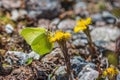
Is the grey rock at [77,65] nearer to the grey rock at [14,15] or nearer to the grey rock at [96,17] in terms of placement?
the grey rock at [14,15]

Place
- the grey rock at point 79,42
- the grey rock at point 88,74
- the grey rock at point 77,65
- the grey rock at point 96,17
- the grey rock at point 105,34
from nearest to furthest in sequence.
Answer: the grey rock at point 88,74 < the grey rock at point 77,65 < the grey rock at point 79,42 < the grey rock at point 105,34 < the grey rock at point 96,17

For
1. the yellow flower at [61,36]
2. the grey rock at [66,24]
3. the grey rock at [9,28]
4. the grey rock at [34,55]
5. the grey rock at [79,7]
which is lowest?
the grey rock at [66,24]

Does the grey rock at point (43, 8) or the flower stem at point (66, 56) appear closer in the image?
the flower stem at point (66, 56)

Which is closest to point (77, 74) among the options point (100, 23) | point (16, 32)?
point (16, 32)

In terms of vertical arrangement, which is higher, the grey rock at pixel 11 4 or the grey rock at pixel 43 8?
the grey rock at pixel 11 4

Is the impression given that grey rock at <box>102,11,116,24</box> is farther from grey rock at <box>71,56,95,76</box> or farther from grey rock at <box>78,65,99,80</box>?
grey rock at <box>78,65,99,80</box>

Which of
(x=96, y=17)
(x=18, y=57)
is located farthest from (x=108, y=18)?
(x=18, y=57)

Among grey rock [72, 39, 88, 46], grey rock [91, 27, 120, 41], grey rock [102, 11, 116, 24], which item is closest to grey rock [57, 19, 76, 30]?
grey rock [91, 27, 120, 41]

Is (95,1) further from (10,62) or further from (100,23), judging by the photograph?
(10,62)

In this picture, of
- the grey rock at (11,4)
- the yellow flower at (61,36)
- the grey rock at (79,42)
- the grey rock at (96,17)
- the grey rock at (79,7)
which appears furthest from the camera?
the grey rock at (79,7)

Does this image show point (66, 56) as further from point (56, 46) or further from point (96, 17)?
point (96, 17)

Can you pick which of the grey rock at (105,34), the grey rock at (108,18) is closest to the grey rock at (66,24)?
the grey rock at (105,34)
